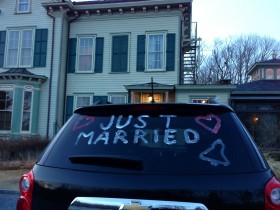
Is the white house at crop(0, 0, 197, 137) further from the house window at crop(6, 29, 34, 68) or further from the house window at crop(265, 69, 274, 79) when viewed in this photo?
the house window at crop(265, 69, 274, 79)

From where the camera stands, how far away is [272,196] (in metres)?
2.04

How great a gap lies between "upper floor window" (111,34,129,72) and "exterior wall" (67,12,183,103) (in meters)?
0.24

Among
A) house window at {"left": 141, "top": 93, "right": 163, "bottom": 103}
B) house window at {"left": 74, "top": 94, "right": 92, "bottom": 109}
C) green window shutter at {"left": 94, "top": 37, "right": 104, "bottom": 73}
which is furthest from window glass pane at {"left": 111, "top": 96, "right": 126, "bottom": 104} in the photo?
green window shutter at {"left": 94, "top": 37, "right": 104, "bottom": 73}

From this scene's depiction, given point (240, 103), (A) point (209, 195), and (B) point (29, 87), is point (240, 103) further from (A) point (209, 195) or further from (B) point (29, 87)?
(A) point (209, 195)

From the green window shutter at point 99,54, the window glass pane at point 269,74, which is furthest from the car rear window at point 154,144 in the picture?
the window glass pane at point 269,74

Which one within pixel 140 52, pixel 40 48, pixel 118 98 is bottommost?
pixel 118 98

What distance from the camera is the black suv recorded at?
204 cm

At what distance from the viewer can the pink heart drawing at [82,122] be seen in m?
2.62

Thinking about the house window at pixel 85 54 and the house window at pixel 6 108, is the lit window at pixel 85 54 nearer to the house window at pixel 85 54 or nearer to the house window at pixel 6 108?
the house window at pixel 85 54

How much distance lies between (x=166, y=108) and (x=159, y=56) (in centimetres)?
1804

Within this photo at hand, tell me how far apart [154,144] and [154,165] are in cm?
34

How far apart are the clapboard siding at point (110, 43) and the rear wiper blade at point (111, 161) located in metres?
17.9

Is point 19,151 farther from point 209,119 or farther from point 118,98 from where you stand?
point 209,119

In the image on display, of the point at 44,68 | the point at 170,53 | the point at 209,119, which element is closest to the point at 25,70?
the point at 44,68
